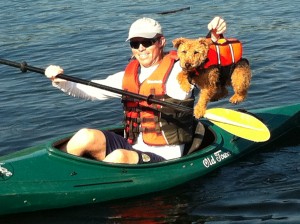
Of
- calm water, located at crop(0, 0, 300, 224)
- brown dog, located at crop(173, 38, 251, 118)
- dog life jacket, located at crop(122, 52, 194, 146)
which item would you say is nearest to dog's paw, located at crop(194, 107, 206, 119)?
brown dog, located at crop(173, 38, 251, 118)

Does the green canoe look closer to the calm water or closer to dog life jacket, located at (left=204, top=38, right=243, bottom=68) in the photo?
the calm water

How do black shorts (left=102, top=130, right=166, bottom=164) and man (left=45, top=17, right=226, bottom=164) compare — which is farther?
black shorts (left=102, top=130, right=166, bottom=164)

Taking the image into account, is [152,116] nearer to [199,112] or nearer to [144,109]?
[144,109]

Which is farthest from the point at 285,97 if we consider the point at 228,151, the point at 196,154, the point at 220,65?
the point at 220,65

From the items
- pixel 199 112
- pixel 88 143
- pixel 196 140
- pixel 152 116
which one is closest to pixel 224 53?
pixel 199 112

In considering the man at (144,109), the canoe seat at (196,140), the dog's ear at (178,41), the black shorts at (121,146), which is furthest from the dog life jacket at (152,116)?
the dog's ear at (178,41)

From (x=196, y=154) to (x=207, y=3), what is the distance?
8.87 meters

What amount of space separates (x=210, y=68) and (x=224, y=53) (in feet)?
0.52

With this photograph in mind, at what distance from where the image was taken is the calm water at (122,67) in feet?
15.1

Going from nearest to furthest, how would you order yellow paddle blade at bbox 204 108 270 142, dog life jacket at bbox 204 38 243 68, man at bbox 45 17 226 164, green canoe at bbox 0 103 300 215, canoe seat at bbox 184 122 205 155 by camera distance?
dog life jacket at bbox 204 38 243 68, green canoe at bbox 0 103 300 215, man at bbox 45 17 226 164, yellow paddle blade at bbox 204 108 270 142, canoe seat at bbox 184 122 205 155

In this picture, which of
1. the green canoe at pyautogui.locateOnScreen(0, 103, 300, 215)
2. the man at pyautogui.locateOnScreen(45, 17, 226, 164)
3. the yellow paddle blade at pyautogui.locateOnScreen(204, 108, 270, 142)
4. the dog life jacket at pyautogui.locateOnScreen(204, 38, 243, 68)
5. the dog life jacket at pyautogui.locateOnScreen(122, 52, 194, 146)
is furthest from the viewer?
the yellow paddle blade at pyautogui.locateOnScreen(204, 108, 270, 142)

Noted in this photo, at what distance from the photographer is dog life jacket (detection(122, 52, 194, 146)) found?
15.2ft

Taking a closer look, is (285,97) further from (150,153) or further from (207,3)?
(207,3)

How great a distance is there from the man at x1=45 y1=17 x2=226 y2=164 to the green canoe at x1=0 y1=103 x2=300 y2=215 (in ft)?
0.33
